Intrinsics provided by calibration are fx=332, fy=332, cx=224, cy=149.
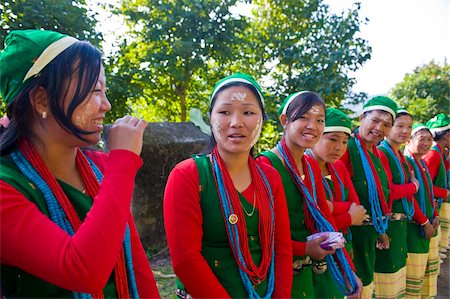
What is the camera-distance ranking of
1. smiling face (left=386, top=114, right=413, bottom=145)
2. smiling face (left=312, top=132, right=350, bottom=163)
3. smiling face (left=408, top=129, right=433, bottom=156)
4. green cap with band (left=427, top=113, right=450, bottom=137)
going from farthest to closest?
green cap with band (left=427, top=113, right=450, bottom=137)
smiling face (left=408, top=129, right=433, bottom=156)
smiling face (left=386, top=114, right=413, bottom=145)
smiling face (left=312, top=132, right=350, bottom=163)

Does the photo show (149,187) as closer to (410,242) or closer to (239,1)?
(410,242)

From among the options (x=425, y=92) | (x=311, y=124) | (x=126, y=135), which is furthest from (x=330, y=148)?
(x=425, y=92)

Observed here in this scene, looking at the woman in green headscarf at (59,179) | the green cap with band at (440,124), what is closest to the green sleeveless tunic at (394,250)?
the green cap with band at (440,124)

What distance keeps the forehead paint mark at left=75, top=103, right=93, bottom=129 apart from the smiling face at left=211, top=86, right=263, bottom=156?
0.74m

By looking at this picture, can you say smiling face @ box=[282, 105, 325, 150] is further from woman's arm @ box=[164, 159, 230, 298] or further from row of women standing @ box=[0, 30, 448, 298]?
woman's arm @ box=[164, 159, 230, 298]

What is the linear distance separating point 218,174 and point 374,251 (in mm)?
2218

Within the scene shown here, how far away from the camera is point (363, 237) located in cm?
312

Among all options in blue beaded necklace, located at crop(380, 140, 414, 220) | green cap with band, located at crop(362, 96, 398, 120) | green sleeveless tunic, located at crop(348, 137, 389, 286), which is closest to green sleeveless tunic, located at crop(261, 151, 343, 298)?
green sleeveless tunic, located at crop(348, 137, 389, 286)

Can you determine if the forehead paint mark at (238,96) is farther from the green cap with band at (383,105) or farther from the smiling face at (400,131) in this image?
the smiling face at (400,131)

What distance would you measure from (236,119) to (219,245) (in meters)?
0.64

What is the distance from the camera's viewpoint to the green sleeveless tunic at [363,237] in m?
3.08

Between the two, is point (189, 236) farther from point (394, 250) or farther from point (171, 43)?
point (171, 43)

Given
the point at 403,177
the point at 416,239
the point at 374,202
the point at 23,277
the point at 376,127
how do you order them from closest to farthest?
1. the point at 23,277
2. the point at 374,202
3. the point at 376,127
4. the point at 403,177
5. the point at 416,239

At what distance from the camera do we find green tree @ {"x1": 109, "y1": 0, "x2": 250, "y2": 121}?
6.10 m
